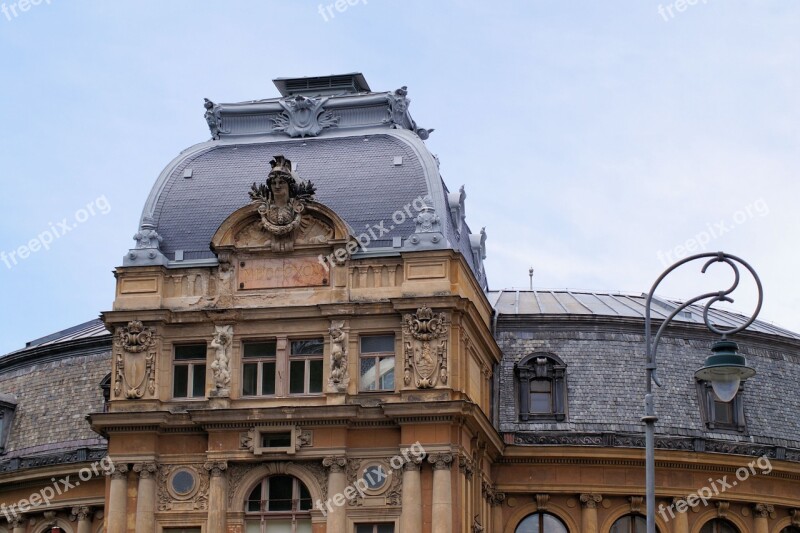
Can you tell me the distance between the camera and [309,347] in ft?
178

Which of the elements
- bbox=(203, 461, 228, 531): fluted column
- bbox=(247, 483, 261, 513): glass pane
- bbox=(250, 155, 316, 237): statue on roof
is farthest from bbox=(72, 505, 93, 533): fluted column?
bbox=(250, 155, 316, 237): statue on roof

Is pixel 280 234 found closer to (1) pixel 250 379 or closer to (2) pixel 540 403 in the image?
(1) pixel 250 379

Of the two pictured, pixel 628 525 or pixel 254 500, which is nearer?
pixel 254 500

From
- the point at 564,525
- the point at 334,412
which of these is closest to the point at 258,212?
the point at 334,412

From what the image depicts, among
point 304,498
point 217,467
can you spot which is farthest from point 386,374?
point 217,467

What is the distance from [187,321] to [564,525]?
18352 mm

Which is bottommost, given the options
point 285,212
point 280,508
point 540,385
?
point 280,508

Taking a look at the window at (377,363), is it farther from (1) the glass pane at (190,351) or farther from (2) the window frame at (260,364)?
(1) the glass pane at (190,351)

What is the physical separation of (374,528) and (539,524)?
11.5 m

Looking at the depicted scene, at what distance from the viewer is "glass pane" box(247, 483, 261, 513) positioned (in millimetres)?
53062

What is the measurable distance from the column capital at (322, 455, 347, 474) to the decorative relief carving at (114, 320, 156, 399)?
23.7 feet

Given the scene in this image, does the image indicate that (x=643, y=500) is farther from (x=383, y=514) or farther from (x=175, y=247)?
(x=175, y=247)

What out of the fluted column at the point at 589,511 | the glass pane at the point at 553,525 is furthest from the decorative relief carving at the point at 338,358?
the fluted column at the point at 589,511

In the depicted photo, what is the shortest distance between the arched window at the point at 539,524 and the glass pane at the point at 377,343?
12034 mm
